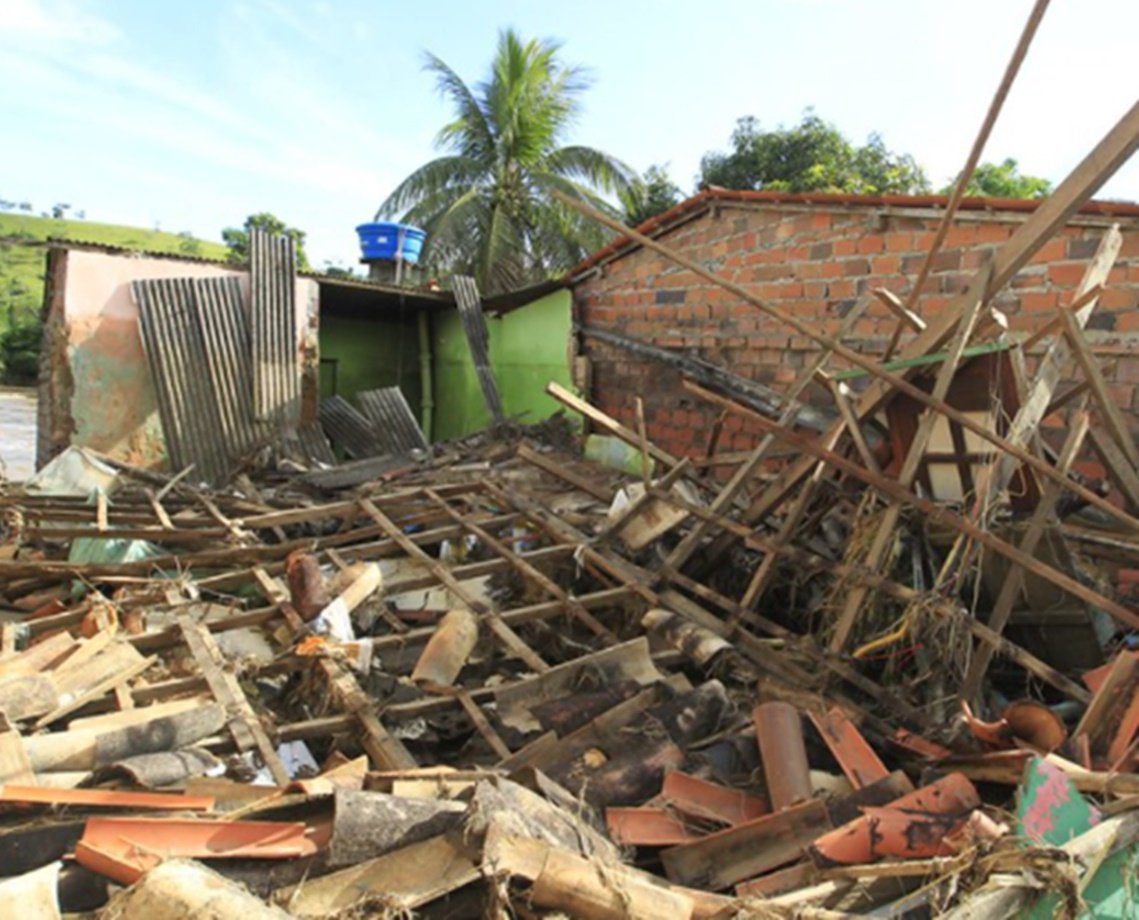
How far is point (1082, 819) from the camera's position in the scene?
207cm

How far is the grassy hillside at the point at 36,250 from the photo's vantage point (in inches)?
1241

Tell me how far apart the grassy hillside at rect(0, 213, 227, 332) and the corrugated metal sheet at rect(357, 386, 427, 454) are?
17.3 meters

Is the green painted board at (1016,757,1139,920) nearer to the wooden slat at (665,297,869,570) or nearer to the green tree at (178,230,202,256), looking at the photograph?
the wooden slat at (665,297,869,570)

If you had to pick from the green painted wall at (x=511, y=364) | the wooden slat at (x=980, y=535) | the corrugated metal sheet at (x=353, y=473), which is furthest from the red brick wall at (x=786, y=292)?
the corrugated metal sheet at (x=353, y=473)

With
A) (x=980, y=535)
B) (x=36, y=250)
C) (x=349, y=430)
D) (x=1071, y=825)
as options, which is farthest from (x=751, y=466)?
(x=36, y=250)

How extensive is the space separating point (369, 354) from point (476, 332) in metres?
2.90

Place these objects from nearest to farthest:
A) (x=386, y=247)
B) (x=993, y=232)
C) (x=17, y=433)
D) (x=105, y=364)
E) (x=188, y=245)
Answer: (x=993, y=232)
(x=105, y=364)
(x=386, y=247)
(x=17, y=433)
(x=188, y=245)

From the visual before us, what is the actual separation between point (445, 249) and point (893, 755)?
13933 mm

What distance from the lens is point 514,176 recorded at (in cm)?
1617

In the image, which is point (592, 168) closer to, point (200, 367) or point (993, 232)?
point (200, 367)

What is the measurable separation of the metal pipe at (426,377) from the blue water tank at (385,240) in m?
1.07

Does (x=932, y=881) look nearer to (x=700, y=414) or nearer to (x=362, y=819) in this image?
(x=362, y=819)

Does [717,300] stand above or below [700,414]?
above

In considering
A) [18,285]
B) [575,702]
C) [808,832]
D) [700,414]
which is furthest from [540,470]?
[18,285]
